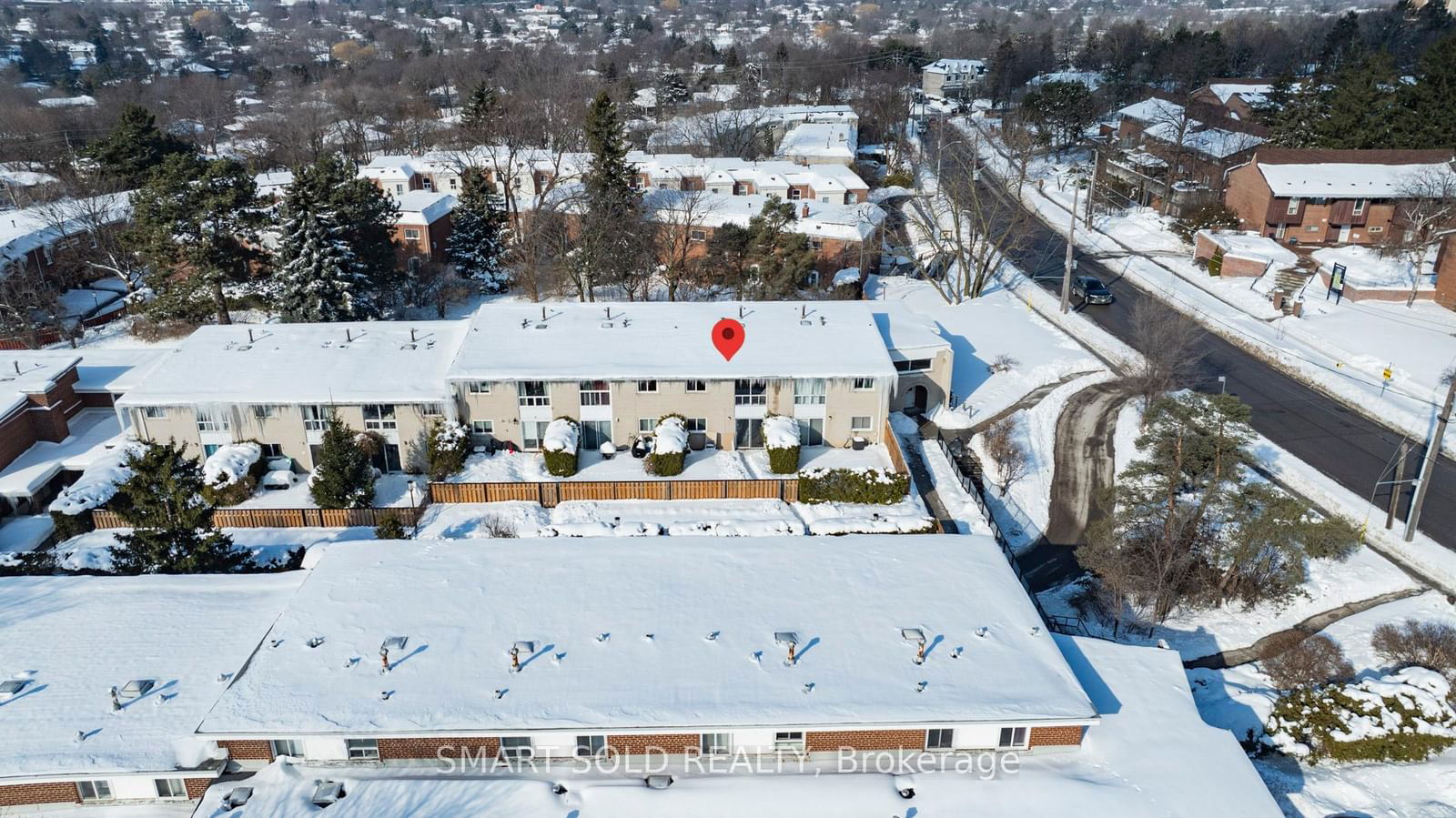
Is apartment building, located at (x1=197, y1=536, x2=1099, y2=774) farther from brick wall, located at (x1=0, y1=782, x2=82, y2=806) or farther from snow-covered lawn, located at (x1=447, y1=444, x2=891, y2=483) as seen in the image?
snow-covered lawn, located at (x1=447, y1=444, x2=891, y2=483)

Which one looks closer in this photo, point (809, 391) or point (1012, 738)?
point (1012, 738)

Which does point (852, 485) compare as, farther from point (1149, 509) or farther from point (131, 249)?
point (131, 249)

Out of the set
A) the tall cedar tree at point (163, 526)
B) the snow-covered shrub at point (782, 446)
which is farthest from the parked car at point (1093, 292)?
the tall cedar tree at point (163, 526)

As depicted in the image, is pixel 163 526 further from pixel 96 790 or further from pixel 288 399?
pixel 96 790

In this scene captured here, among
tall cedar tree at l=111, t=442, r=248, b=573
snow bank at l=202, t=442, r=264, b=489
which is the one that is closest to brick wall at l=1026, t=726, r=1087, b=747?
tall cedar tree at l=111, t=442, r=248, b=573

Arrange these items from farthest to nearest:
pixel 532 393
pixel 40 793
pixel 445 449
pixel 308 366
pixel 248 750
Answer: pixel 308 366 → pixel 532 393 → pixel 445 449 → pixel 248 750 → pixel 40 793

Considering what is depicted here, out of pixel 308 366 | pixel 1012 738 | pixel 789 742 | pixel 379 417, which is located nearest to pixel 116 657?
pixel 379 417

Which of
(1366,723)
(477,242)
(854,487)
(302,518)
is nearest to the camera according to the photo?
(1366,723)

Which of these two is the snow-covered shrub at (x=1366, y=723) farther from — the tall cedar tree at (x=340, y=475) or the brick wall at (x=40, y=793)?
the tall cedar tree at (x=340, y=475)
